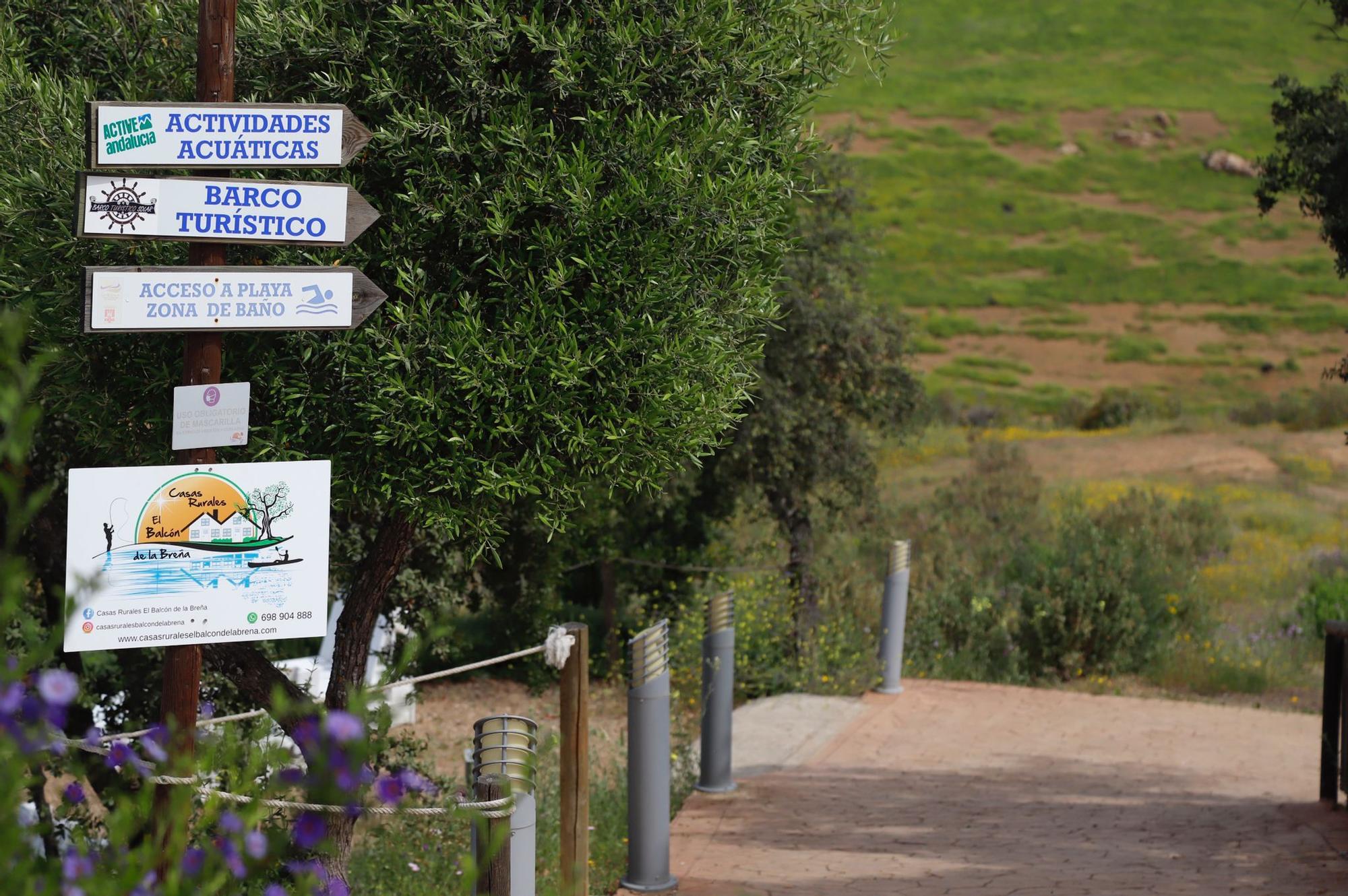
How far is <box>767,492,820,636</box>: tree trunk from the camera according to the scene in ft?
40.0

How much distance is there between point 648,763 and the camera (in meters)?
5.90

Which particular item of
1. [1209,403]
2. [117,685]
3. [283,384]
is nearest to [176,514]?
[283,384]

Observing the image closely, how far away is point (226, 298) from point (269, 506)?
2.23ft

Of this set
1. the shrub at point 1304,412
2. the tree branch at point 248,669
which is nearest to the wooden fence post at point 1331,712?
the tree branch at point 248,669

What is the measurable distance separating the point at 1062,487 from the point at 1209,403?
19.2 metres

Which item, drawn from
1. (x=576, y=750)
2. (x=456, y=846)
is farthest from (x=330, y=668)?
(x=576, y=750)

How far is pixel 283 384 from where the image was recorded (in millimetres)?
4527

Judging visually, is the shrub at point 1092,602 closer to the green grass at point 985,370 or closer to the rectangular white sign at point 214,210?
the rectangular white sign at point 214,210

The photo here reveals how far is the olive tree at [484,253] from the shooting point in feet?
14.5

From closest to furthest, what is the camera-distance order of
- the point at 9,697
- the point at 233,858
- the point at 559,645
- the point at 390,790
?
1. the point at 9,697
2. the point at 233,858
3. the point at 390,790
4. the point at 559,645

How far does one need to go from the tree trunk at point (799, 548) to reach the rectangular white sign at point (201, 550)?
325 inches

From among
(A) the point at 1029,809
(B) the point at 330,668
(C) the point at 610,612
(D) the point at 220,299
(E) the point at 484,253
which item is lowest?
(A) the point at 1029,809

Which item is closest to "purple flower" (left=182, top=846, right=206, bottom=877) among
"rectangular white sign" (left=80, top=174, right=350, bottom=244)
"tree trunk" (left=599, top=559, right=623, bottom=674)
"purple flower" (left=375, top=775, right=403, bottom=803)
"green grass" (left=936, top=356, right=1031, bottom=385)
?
"purple flower" (left=375, top=775, right=403, bottom=803)

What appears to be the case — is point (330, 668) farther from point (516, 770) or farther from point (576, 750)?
point (516, 770)
